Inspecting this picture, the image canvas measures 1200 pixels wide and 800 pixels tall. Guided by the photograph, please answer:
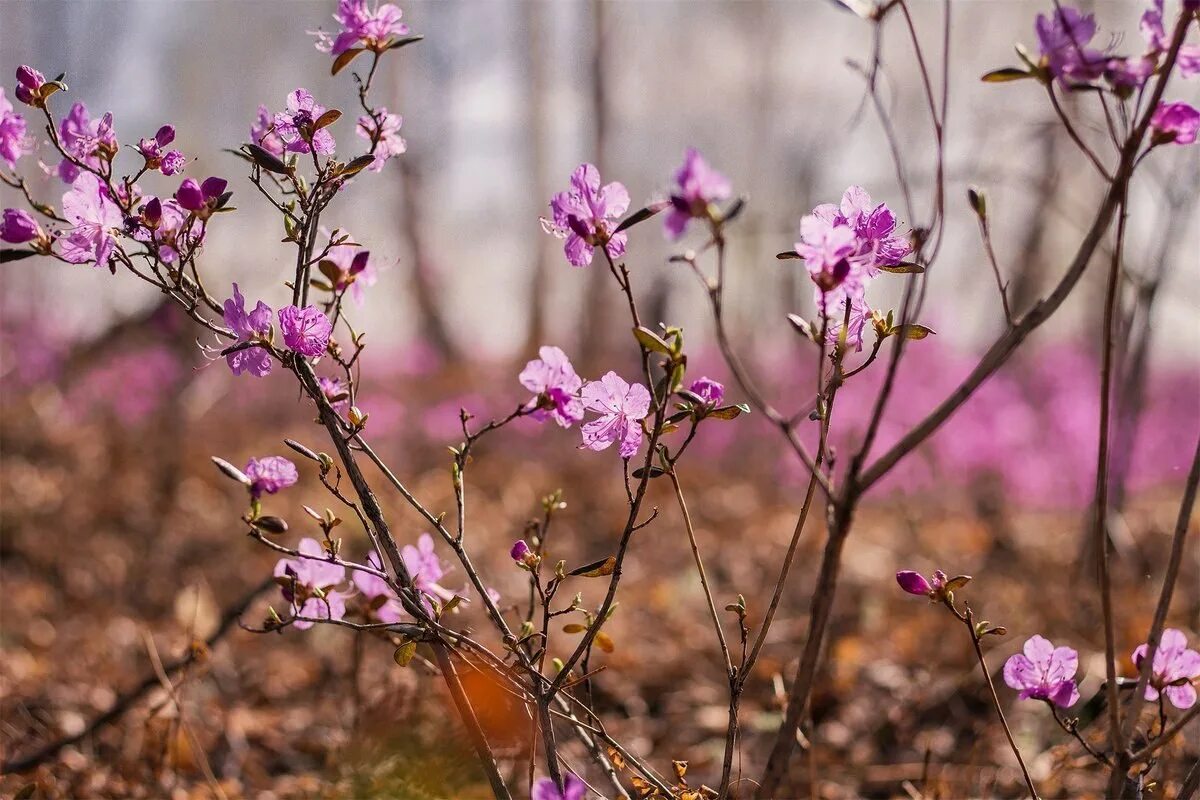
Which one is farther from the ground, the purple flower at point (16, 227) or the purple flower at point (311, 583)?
the purple flower at point (16, 227)

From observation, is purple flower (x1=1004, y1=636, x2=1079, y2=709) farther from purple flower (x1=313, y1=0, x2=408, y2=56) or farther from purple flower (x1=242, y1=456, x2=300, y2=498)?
purple flower (x1=313, y1=0, x2=408, y2=56)

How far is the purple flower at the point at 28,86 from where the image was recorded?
1208 mm

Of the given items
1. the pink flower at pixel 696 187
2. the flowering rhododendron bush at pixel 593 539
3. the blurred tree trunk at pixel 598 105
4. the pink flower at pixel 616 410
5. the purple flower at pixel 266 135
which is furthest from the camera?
the blurred tree trunk at pixel 598 105

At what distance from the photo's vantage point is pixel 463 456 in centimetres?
125

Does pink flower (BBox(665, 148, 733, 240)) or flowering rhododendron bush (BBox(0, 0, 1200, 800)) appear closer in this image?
pink flower (BBox(665, 148, 733, 240))

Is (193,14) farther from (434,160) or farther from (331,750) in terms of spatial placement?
(331,750)

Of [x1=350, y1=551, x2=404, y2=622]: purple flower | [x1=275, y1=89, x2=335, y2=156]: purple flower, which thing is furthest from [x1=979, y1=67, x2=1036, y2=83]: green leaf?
[x1=350, y1=551, x2=404, y2=622]: purple flower

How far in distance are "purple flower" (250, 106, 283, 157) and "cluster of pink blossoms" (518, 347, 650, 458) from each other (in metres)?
0.48

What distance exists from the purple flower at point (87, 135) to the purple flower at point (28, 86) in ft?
0.14

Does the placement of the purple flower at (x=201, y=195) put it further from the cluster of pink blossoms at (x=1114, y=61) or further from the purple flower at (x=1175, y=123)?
the purple flower at (x=1175, y=123)

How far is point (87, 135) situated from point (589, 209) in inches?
26.3

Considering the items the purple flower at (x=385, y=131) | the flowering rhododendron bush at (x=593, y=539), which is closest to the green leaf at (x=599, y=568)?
the flowering rhododendron bush at (x=593, y=539)

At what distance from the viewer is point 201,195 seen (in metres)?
1.17

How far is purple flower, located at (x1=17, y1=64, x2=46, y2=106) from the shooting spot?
1.21 m
